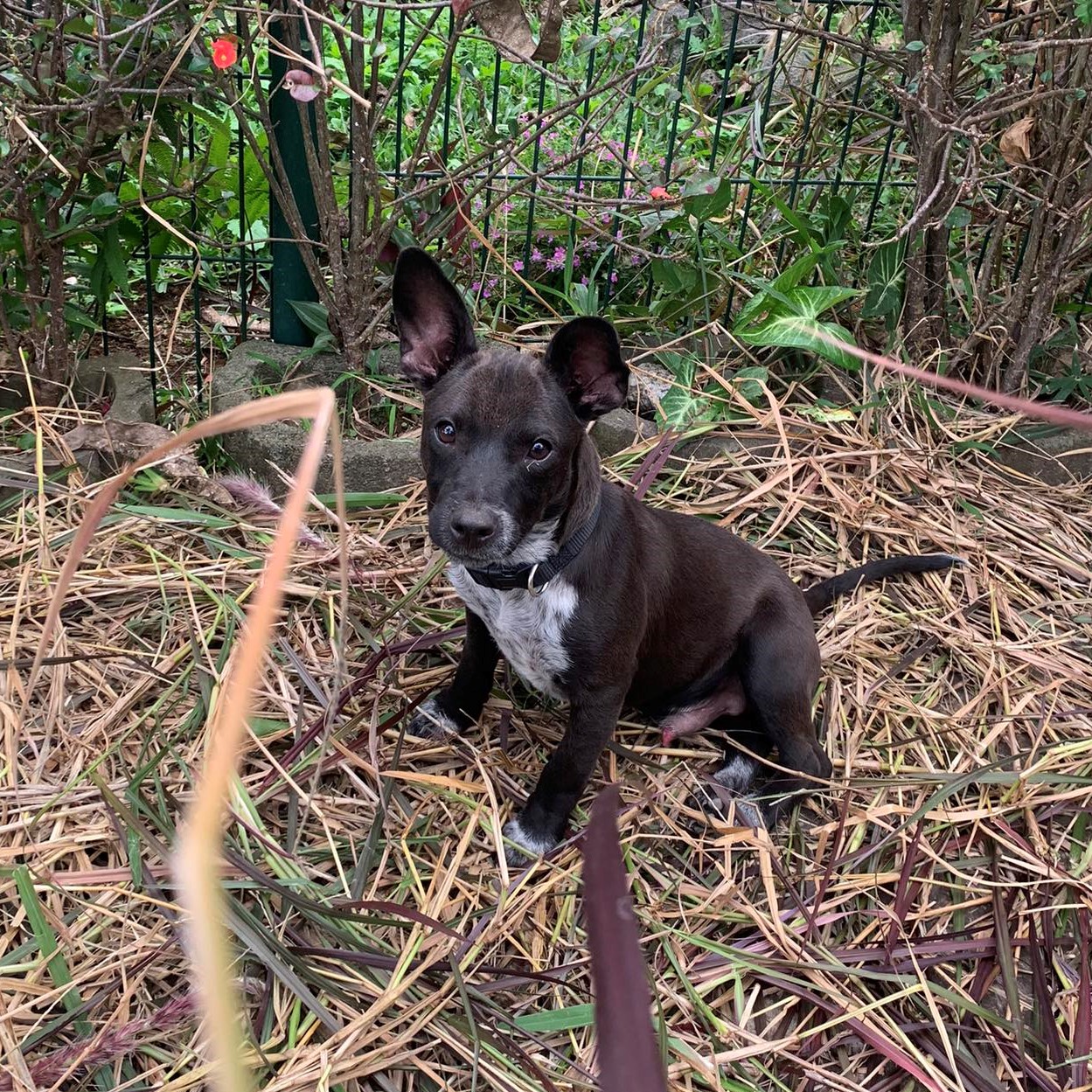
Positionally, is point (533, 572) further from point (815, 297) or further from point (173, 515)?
point (815, 297)

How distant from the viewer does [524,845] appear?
97.7 inches

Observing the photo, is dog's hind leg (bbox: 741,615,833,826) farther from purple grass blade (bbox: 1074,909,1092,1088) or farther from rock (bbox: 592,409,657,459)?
rock (bbox: 592,409,657,459)

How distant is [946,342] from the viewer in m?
4.22

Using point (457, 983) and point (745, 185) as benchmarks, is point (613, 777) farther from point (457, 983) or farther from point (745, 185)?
point (745, 185)

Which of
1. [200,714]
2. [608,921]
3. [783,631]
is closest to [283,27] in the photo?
[200,714]

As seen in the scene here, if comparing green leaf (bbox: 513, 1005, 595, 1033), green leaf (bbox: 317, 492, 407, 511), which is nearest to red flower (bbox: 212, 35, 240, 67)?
green leaf (bbox: 317, 492, 407, 511)

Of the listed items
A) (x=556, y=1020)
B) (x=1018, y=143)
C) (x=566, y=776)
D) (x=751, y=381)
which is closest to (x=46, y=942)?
(x=556, y=1020)

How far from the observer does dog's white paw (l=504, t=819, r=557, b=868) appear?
8.11ft

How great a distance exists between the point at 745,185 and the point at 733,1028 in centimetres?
358

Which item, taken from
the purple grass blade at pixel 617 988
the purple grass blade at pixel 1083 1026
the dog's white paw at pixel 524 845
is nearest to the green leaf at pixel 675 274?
the dog's white paw at pixel 524 845

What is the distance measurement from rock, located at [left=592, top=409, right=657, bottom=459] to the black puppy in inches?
37.1

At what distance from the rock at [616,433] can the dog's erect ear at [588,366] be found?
1346 mm

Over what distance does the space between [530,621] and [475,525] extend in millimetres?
390

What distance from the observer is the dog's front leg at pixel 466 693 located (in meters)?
2.72
